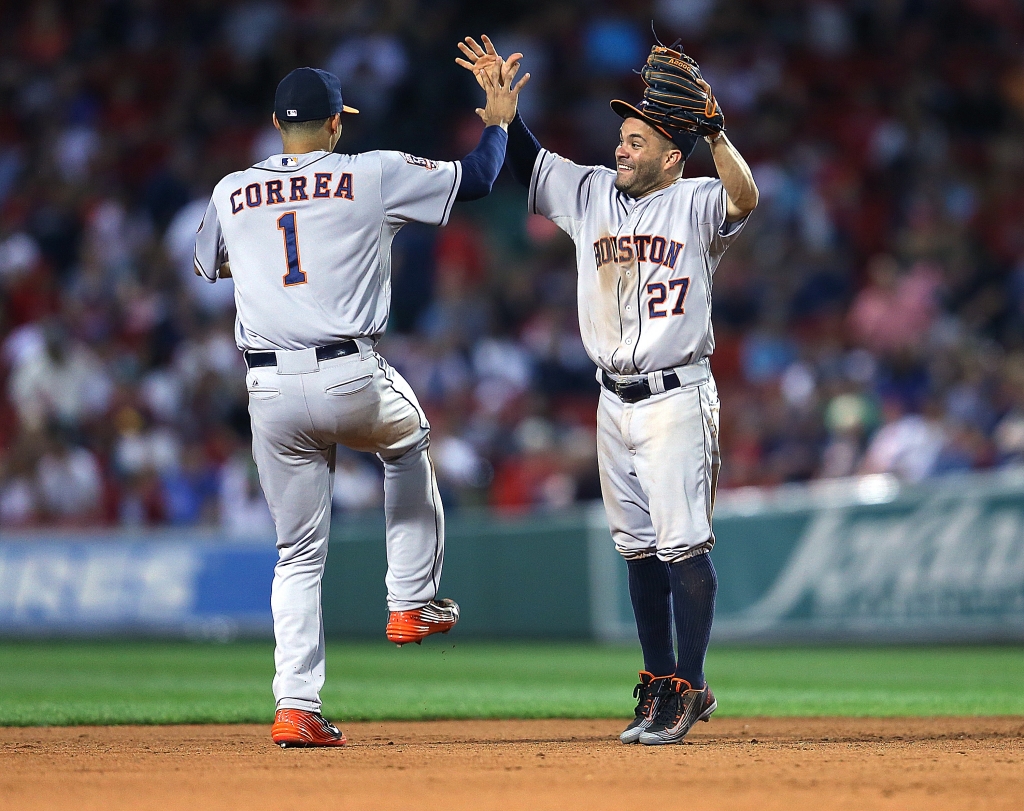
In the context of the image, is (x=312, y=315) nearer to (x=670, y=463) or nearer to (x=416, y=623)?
(x=416, y=623)

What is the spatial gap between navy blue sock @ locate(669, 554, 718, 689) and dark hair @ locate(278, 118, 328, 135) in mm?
2008

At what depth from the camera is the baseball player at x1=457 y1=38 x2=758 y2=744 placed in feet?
18.0

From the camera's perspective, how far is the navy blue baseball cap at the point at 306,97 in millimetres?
5379

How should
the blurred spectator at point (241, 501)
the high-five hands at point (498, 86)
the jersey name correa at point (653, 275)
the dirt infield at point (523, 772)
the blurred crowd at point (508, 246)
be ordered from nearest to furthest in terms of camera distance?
the dirt infield at point (523, 772), the jersey name correa at point (653, 275), the high-five hands at point (498, 86), the blurred crowd at point (508, 246), the blurred spectator at point (241, 501)

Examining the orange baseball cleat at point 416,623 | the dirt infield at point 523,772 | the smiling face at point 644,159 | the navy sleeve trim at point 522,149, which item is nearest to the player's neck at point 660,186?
the smiling face at point 644,159

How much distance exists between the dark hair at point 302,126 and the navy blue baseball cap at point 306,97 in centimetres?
1

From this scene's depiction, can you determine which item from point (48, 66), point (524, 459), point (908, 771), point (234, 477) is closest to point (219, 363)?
point (234, 477)

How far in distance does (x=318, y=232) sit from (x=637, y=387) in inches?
50.0

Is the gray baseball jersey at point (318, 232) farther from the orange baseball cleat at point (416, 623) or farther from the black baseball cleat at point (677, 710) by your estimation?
the black baseball cleat at point (677, 710)

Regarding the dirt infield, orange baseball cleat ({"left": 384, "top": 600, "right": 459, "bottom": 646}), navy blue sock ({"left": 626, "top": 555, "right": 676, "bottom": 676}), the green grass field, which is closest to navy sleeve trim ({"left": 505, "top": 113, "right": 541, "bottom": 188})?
navy blue sock ({"left": 626, "top": 555, "right": 676, "bottom": 676})

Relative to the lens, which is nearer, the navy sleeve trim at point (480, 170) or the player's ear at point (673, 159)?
the navy sleeve trim at point (480, 170)

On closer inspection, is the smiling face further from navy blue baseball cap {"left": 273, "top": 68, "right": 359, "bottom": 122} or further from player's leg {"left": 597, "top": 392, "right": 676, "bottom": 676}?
navy blue baseball cap {"left": 273, "top": 68, "right": 359, "bottom": 122}

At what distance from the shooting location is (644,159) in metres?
5.73

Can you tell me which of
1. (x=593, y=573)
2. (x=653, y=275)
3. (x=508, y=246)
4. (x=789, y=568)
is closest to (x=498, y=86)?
(x=653, y=275)
